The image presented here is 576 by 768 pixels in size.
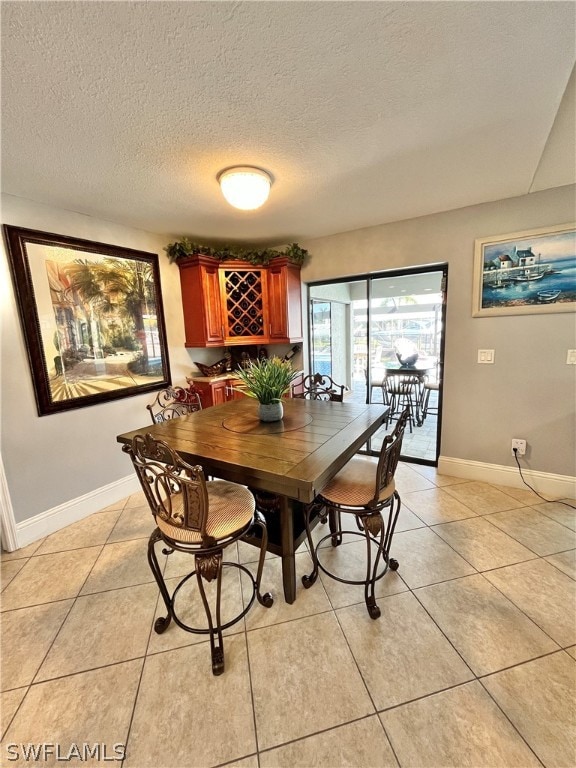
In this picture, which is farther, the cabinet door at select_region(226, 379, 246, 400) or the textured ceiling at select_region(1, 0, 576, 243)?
the cabinet door at select_region(226, 379, 246, 400)

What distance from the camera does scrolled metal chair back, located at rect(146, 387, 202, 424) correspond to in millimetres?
2760

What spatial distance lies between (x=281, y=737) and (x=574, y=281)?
3.27 meters

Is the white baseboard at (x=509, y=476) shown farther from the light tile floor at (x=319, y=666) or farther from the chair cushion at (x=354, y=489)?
the chair cushion at (x=354, y=489)

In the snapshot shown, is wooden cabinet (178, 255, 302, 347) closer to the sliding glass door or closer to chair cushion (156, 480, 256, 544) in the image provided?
the sliding glass door

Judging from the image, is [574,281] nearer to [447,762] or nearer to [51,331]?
[447,762]

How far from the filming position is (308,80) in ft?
3.97

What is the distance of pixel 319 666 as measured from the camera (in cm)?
132

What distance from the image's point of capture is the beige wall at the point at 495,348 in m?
2.42

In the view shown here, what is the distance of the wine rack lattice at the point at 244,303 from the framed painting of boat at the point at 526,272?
216cm

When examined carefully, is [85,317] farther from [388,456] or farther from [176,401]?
[388,456]

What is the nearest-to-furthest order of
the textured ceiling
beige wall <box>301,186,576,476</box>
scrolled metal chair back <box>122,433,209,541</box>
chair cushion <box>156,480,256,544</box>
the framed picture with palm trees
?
the textured ceiling < scrolled metal chair back <box>122,433,209,541</box> < chair cushion <box>156,480,256,544</box> < the framed picture with palm trees < beige wall <box>301,186,576,476</box>

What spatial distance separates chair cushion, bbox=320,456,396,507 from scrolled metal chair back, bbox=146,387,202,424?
160cm
